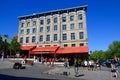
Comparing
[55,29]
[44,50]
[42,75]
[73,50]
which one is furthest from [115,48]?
[42,75]

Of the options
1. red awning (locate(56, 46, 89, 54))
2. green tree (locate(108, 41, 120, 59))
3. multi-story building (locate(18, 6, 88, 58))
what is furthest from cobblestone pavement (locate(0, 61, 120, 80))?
green tree (locate(108, 41, 120, 59))

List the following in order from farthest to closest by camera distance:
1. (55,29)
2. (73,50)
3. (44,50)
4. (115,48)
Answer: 1. (115,48)
2. (55,29)
3. (44,50)
4. (73,50)

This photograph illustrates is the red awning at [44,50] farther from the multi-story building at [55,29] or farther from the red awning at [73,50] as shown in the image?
the red awning at [73,50]

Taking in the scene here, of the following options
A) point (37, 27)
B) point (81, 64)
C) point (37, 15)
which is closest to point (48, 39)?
point (37, 27)

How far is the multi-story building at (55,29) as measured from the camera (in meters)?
42.9

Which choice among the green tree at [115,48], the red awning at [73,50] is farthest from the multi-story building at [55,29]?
the green tree at [115,48]

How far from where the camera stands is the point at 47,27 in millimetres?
47344

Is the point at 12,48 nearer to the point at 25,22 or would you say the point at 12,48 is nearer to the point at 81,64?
the point at 25,22

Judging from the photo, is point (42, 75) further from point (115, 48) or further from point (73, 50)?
point (115, 48)

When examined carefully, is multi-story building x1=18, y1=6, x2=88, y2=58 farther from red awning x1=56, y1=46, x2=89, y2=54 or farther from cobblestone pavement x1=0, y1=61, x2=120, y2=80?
cobblestone pavement x1=0, y1=61, x2=120, y2=80

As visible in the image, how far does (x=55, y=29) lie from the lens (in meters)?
46.1

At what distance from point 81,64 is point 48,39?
13.1 metres

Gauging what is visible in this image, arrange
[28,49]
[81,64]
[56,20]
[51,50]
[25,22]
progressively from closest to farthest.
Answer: [81,64] < [51,50] < [28,49] < [56,20] < [25,22]

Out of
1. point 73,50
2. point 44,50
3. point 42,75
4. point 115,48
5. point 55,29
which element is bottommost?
point 42,75
